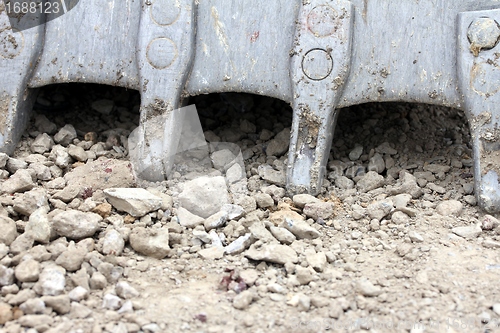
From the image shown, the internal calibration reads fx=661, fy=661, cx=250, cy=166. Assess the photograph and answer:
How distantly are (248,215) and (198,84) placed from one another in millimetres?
611

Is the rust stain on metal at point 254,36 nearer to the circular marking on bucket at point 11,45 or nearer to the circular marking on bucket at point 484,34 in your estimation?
the circular marking on bucket at point 484,34

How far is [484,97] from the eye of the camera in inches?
94.3

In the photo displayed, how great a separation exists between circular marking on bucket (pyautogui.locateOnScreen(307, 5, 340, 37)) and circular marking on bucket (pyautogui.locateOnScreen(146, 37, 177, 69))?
21.4 inches

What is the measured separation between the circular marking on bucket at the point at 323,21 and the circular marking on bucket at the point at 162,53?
1.78 feet

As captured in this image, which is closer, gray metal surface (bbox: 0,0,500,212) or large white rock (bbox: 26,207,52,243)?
large white rock (bbox: 26,207,52,243)

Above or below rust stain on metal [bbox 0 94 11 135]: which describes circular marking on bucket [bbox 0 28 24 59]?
above

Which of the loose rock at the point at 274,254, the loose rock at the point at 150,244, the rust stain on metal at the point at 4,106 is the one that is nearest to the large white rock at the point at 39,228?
the loose rock at the point at 150,244

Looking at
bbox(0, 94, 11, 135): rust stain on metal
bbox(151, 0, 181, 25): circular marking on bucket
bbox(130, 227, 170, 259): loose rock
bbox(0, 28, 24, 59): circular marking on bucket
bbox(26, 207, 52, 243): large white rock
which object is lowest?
bbox(130, 227, 170, 259): loose rock

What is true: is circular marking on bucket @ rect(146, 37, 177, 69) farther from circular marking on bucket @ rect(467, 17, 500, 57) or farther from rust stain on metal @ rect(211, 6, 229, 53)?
circular marking on bucket @ rect(467, 17, 500, 57)

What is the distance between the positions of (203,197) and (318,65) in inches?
26.4

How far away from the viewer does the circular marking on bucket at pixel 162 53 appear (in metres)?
2.60

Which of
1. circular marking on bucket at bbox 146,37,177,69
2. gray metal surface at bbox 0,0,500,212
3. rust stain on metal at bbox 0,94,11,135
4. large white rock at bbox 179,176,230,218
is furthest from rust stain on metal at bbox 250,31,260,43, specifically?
rust stain on metal at bbox 0,94,11,135

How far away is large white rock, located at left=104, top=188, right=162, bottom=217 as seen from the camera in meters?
2.29

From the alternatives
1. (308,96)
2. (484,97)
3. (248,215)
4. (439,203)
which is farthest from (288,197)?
(484,97)
